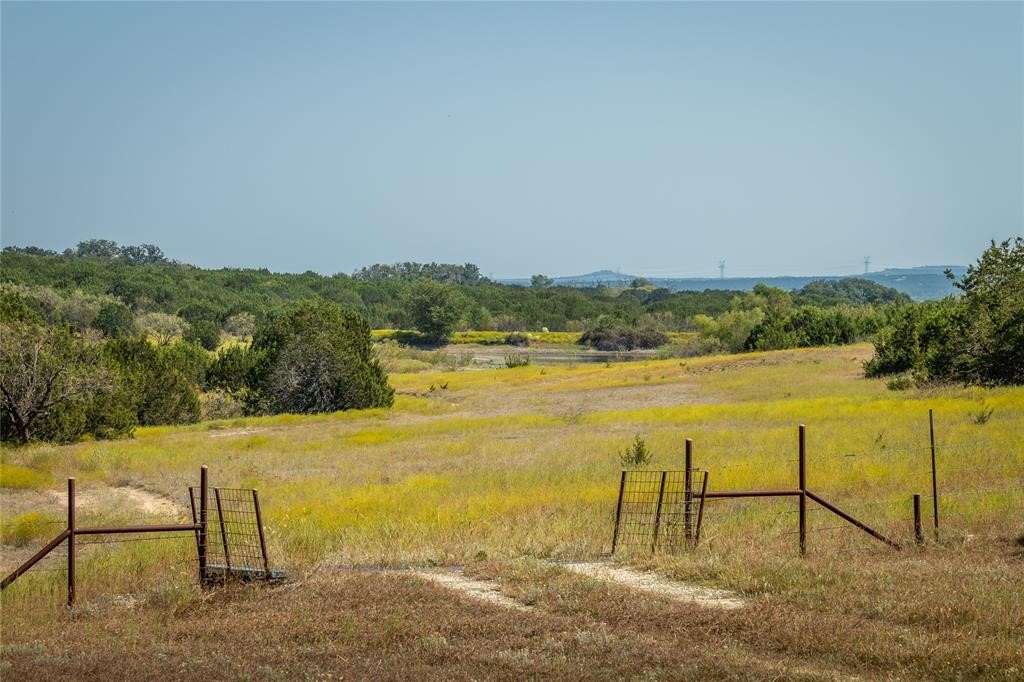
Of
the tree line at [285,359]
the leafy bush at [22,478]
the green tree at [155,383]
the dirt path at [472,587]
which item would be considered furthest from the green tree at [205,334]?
the dirt path at [472,587]

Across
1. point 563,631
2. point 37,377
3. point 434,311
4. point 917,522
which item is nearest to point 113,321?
point 434,311

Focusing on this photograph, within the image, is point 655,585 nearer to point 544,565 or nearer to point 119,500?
point 544,565

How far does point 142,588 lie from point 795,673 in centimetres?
891

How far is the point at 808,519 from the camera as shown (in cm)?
1555

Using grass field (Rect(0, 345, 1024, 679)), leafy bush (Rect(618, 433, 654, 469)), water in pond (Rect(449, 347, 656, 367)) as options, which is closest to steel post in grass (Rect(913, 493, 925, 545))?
grass field (Rect(0, 345, 1024, 679))

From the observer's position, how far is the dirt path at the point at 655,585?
1059cm

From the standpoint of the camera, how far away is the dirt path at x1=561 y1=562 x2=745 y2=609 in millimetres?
10586

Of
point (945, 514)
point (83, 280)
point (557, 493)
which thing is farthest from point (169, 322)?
point (945, 514)

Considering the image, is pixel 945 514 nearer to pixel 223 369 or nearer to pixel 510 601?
pixel 510 601

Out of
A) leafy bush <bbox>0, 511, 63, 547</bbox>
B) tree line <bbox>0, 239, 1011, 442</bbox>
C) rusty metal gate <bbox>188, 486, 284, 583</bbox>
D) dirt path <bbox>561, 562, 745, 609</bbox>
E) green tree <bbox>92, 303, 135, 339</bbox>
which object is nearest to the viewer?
dirt path <bbox>561, 562, 745, 609</bbox>

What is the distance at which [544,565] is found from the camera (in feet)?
40.9

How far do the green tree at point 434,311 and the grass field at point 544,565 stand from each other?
333 feet

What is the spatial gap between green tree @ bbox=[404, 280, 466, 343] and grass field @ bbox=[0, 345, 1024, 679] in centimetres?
10160

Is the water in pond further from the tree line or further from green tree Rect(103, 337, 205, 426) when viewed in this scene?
green tree Rect(103, 337, 205, 426)
